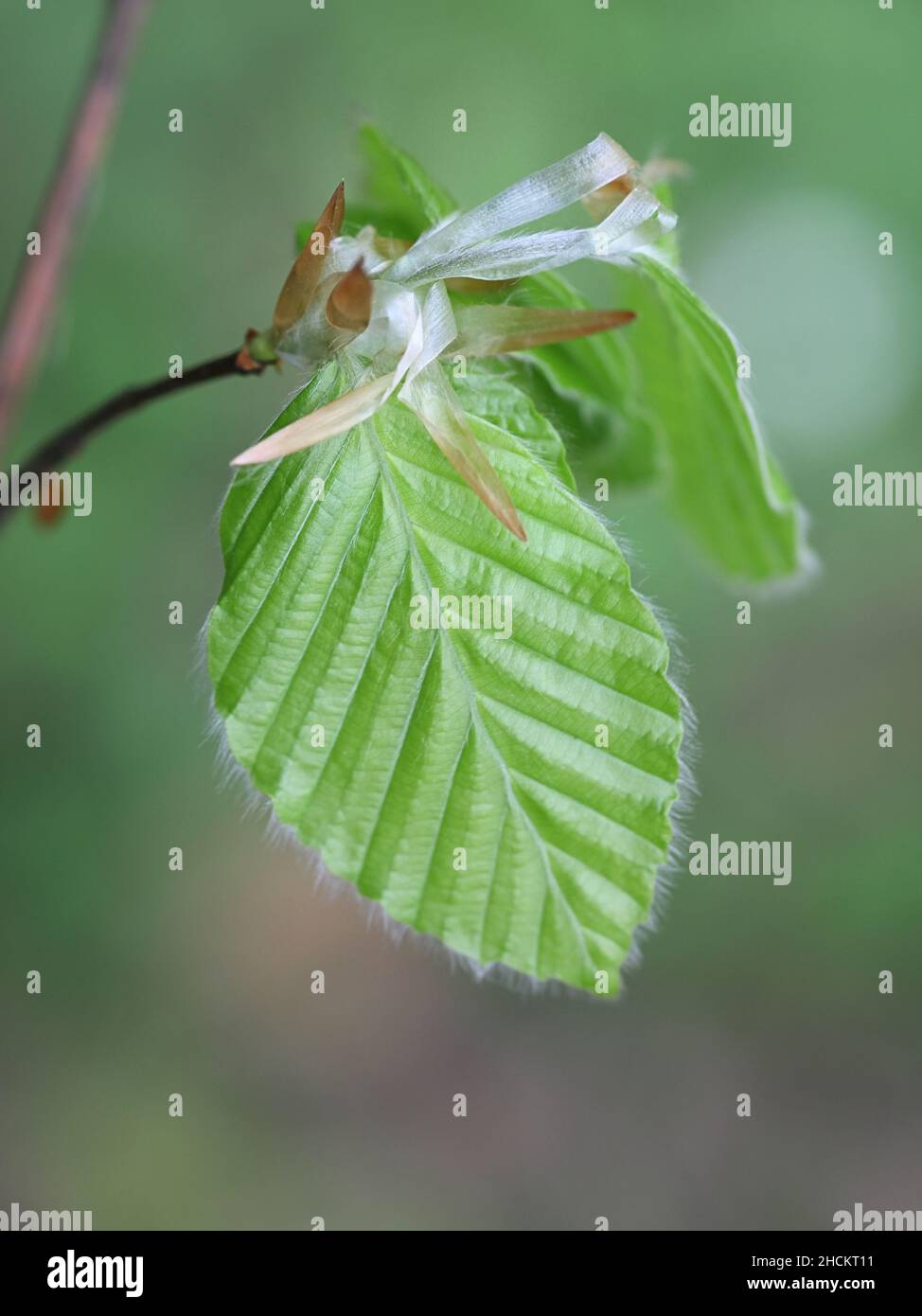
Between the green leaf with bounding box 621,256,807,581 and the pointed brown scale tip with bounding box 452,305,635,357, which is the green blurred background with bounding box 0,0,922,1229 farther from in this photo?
the pointed brown scale tip with bounding box 452,305,635,357

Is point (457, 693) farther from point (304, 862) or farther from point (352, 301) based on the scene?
point (304, 862)

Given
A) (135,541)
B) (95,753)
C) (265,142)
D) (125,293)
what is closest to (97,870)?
(95,753)

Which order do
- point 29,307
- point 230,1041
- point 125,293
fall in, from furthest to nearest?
point 230,1041 < point 125,293 < point 29,307

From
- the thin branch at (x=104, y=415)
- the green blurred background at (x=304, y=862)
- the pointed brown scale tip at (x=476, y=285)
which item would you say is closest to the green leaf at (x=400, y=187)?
the pointed brown scale tip at (x=476, y=285)

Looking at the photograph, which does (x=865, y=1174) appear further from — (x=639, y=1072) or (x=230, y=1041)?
(x=230, y=1041)

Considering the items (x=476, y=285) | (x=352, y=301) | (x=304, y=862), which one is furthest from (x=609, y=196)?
(x=304, y=862)

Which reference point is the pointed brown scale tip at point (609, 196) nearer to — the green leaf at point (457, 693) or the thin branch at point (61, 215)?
the green leaf at point (457, 693)
